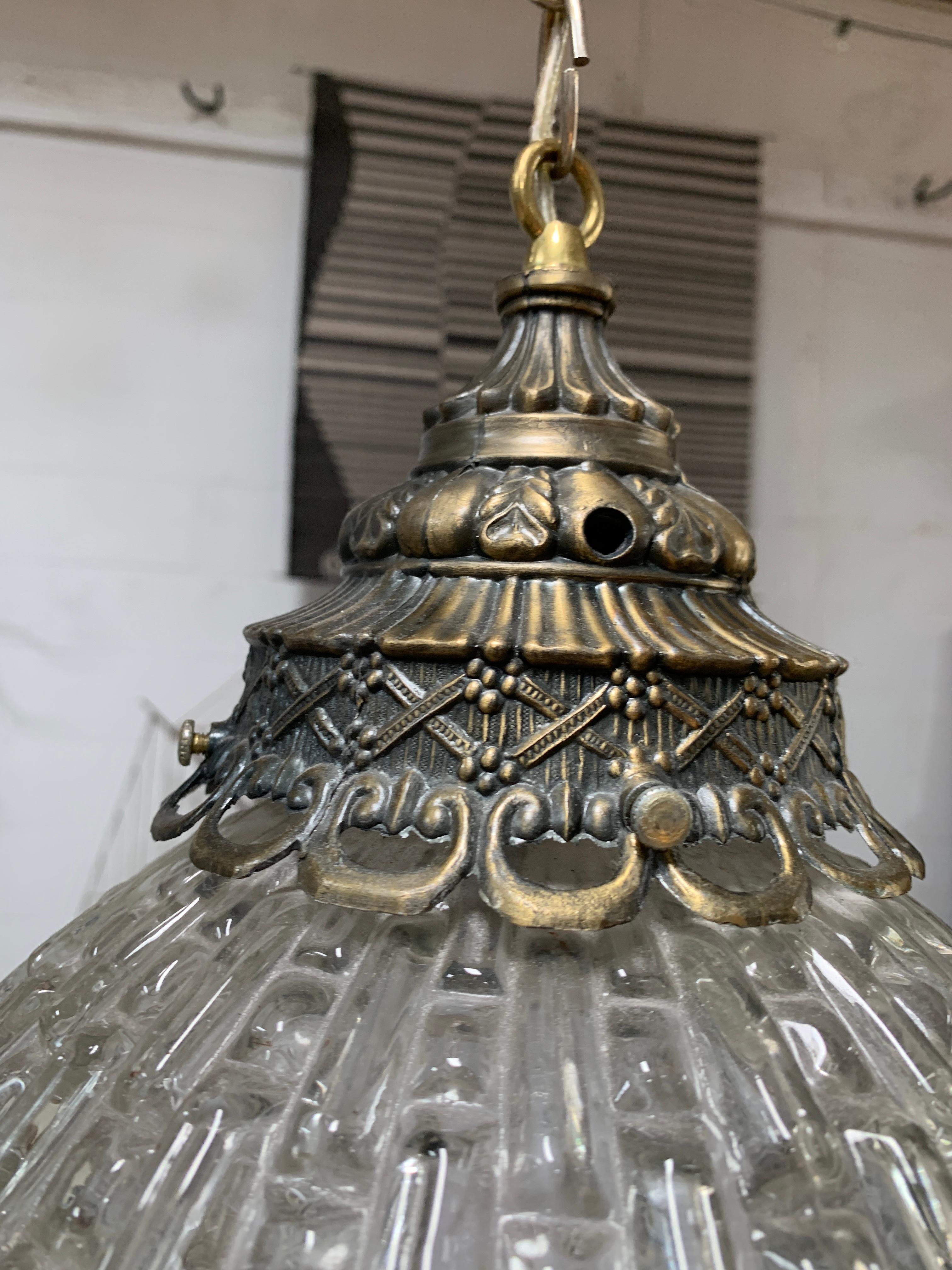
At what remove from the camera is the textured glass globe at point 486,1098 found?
0.74 feet

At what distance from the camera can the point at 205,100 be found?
82 cm

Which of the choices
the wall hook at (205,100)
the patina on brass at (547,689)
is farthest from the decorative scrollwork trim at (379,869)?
the wall hook at (205,100)

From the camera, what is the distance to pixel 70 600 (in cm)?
82

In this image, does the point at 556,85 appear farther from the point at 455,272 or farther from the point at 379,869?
the point at 455,272

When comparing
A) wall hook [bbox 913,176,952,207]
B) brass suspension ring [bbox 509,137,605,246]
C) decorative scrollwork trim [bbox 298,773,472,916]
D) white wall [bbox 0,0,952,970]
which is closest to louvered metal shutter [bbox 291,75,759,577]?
white wall [bbox 0,0,952,970]

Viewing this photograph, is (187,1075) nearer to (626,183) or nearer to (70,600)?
(70,600)

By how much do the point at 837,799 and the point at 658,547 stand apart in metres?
0.12

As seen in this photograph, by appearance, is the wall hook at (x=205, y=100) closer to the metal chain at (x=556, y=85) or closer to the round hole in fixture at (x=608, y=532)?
the metal chain at (x=556, y=85)

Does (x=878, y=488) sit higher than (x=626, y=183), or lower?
lower

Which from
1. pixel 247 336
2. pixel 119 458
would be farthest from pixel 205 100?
pixel 119 458

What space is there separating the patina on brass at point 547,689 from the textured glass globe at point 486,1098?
26 millimetres

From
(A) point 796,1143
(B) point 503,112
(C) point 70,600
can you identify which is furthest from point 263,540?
(A) point 796,1143

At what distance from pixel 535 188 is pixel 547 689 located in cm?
24

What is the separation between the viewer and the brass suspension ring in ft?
1.23
